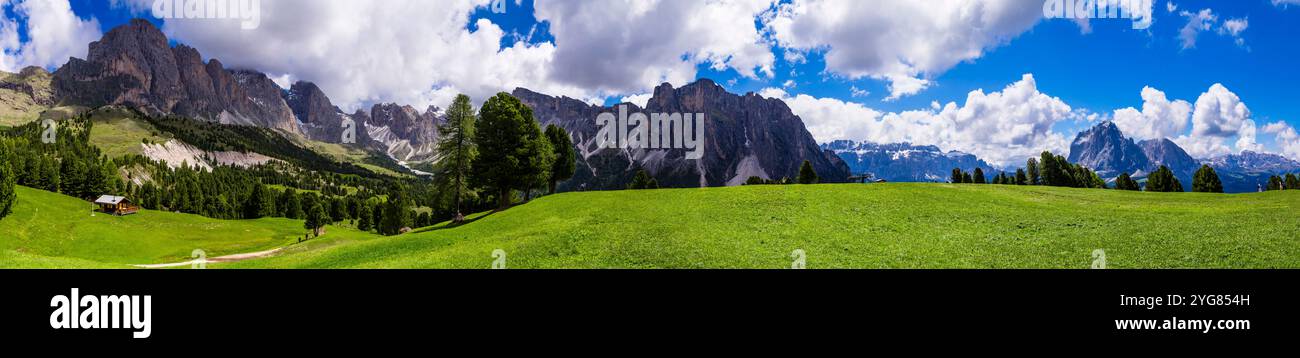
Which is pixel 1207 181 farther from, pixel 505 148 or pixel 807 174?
pixel 505 148

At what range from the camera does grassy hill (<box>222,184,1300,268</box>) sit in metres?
20.2

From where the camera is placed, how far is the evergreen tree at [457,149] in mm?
53750

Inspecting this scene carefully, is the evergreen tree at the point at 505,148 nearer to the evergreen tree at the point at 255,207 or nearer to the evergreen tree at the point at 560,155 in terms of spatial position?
the evergreen tree at the point at 560,155

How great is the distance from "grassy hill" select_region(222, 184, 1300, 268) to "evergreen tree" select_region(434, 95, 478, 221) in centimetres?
1757

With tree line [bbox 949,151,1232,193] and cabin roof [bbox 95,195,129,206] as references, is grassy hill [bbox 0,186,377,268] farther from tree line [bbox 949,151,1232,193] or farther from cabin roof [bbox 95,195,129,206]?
tree line [bbox 949,151,1232,193]

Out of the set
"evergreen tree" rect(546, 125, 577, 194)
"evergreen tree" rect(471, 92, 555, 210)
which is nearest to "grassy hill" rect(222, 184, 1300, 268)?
"evergreen tree" rect(471, 92, 555, 210)

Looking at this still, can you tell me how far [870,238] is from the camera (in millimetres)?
24719

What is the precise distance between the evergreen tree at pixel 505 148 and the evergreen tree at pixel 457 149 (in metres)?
1.98

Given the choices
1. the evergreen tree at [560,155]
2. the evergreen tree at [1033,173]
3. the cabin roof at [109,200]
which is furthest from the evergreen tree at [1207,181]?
the cabin roof at [109,200]

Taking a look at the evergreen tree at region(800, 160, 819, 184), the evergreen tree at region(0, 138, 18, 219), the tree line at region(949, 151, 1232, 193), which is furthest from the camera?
the evergreen tree at region(800, 160, 819, 184)

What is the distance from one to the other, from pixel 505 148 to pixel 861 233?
1385 inches
